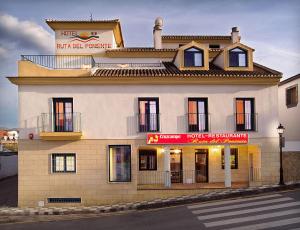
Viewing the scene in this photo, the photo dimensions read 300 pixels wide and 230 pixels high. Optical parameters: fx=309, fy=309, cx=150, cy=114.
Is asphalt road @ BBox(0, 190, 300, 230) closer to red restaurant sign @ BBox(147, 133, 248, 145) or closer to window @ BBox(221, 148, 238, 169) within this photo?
red restaurant sign @ BBox(147, 133, 248, 145)

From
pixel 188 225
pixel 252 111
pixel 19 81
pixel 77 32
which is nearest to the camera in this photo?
pixel 188 225

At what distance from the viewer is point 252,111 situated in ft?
66.3

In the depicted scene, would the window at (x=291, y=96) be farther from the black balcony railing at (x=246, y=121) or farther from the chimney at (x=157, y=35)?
the chimney at (x=157, y=35)

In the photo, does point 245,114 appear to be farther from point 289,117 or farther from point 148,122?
point 289,117

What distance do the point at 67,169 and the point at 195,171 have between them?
28.4 feet

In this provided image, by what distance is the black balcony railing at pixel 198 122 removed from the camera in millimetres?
19844

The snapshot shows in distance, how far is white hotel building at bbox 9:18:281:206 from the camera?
1903 centimetres

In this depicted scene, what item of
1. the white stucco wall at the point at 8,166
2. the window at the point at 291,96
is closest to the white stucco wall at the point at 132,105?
the window at the point at 291,96

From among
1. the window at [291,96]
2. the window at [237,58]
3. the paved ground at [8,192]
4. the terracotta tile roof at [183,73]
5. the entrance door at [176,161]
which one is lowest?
the paved ground at [8,192]

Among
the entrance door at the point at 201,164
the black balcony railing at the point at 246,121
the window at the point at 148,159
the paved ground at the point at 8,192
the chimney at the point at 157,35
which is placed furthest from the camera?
the chimney at the point at 157,35

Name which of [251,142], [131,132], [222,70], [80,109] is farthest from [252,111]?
[80,109]

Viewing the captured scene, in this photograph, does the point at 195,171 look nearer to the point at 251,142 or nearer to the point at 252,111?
the point at 251,142

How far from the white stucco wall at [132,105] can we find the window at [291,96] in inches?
306

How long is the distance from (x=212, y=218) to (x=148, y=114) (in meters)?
7.73
